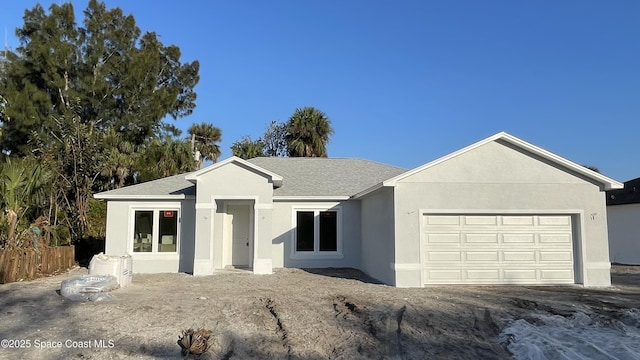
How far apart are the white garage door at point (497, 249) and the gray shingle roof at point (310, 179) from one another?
5303 millimetres

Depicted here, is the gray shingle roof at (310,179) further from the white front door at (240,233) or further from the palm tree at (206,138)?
the palm tree at (206,138)

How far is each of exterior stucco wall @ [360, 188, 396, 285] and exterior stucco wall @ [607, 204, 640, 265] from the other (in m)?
13.5

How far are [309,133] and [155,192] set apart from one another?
16330mm

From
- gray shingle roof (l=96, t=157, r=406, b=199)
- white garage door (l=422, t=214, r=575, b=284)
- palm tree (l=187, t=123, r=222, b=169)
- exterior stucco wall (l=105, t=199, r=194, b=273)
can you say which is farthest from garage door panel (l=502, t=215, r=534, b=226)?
palm tree (l=187, t=123, r=222, b=169)

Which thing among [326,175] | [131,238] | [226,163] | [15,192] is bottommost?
[131,238]

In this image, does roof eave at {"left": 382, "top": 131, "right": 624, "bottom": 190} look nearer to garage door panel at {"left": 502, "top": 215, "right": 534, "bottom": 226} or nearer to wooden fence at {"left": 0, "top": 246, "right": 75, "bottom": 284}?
garage door panel at {"left": 502, "top": 215, "right": 534, "bottom": 226}

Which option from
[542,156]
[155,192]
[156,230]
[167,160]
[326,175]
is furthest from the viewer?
[167,160]

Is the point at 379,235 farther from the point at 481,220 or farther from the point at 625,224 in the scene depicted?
the point at 625,224

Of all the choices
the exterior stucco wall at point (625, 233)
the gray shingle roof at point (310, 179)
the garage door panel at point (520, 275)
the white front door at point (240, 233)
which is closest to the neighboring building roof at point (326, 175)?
the gray shingle roof at point (310, 179)

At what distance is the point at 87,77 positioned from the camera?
100ft

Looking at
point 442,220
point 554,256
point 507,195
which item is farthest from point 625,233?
point 442,220

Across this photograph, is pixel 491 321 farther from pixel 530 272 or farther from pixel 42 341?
pixel 42 341

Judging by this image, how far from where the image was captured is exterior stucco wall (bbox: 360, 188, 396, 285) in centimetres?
1298

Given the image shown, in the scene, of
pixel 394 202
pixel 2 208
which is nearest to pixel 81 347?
pixel 394 202
